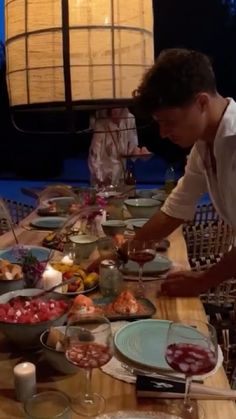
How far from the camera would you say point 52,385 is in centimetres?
113

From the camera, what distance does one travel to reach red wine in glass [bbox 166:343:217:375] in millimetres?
1020

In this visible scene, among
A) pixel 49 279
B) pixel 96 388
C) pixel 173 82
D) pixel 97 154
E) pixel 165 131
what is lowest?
pixel 96 388

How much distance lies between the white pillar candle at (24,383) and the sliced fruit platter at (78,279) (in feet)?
1.74

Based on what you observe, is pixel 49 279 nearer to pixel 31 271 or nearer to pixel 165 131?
pixel 31 271

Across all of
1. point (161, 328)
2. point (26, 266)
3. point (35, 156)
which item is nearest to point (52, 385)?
point (161, 328)

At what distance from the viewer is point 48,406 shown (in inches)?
39.4

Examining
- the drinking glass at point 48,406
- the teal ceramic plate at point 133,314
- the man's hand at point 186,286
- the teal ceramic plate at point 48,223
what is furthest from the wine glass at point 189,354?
the teal ceramic plate at point 48,223

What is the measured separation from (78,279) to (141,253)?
0.78ft

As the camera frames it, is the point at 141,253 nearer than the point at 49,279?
No

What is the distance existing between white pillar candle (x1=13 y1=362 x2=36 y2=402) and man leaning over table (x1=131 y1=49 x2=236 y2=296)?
687mm

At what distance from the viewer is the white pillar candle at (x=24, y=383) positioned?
3.50 feet

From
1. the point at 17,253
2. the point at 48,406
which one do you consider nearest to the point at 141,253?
the point at 17,253

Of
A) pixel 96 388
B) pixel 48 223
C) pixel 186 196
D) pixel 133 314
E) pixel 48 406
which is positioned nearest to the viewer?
pixel 48 406

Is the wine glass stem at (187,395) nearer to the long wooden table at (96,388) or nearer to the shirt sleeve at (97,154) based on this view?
the long wooden table at (96,388)
